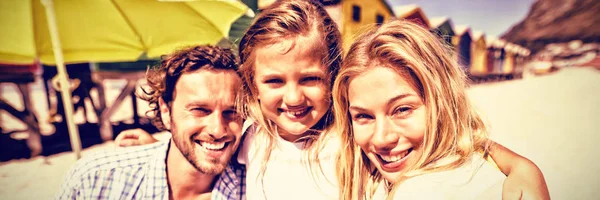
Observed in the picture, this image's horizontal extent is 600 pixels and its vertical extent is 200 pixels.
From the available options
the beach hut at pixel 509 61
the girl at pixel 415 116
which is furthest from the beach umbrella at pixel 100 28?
the beach hut at pixel 509 61

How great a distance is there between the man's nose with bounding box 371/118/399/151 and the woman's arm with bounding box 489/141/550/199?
51 centimetres

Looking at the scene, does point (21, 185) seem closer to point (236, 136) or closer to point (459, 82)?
point (236, 136)

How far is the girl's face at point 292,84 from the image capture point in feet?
5.47

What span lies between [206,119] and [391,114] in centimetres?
107

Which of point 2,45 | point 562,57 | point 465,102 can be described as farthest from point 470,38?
point 2,45

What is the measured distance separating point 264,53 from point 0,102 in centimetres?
362

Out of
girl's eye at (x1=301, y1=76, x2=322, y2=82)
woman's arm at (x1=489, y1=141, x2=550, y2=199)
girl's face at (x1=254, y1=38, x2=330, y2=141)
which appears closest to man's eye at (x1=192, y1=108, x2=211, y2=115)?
girl's face at (x1=254, y1=38, x2=330, y2=141)

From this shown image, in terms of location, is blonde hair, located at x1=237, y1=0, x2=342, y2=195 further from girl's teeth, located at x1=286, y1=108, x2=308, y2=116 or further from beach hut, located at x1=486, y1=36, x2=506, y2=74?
beach hut, located at x1=486, y1=36, x2=506, y2=74

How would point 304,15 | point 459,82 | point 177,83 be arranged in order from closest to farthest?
point 459,82, point 304,15, point 177,83

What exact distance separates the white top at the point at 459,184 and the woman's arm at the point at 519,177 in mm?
58

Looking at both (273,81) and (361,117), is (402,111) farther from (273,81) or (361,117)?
(273,81)

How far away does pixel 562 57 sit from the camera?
15289mm

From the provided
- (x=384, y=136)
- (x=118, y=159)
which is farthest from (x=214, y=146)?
(x=384, y=136)

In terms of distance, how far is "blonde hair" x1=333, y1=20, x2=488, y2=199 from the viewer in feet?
4.56
